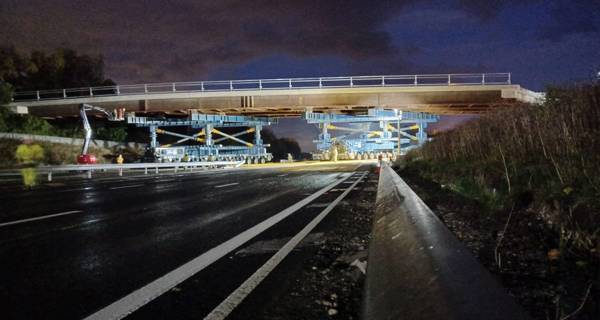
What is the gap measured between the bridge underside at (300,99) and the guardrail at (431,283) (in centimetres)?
3983

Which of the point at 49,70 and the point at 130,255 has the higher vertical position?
the point at 49,70

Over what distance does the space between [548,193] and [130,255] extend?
4.91 meters

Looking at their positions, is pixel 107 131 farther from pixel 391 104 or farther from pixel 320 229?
pixel 320 229

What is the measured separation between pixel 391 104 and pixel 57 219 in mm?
38801

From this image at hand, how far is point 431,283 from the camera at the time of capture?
169 centimetres

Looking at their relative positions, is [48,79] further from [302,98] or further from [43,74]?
→ [302,98]

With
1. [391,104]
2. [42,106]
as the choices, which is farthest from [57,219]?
[42,106]

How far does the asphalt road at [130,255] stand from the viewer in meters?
2.96

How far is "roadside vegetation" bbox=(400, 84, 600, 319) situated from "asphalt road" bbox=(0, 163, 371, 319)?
225 cm

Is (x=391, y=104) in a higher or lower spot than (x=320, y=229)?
higher

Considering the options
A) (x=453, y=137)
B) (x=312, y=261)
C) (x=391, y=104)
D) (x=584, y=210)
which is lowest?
(x=312, y=261)

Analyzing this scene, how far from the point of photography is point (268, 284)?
11.2ft

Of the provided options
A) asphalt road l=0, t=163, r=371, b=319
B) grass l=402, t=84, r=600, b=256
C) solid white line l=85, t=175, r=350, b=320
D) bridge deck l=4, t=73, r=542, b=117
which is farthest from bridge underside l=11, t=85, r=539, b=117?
solid white line l=85, t=175, r=350, b=320

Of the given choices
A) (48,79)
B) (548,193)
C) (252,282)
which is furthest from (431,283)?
(48,79)
